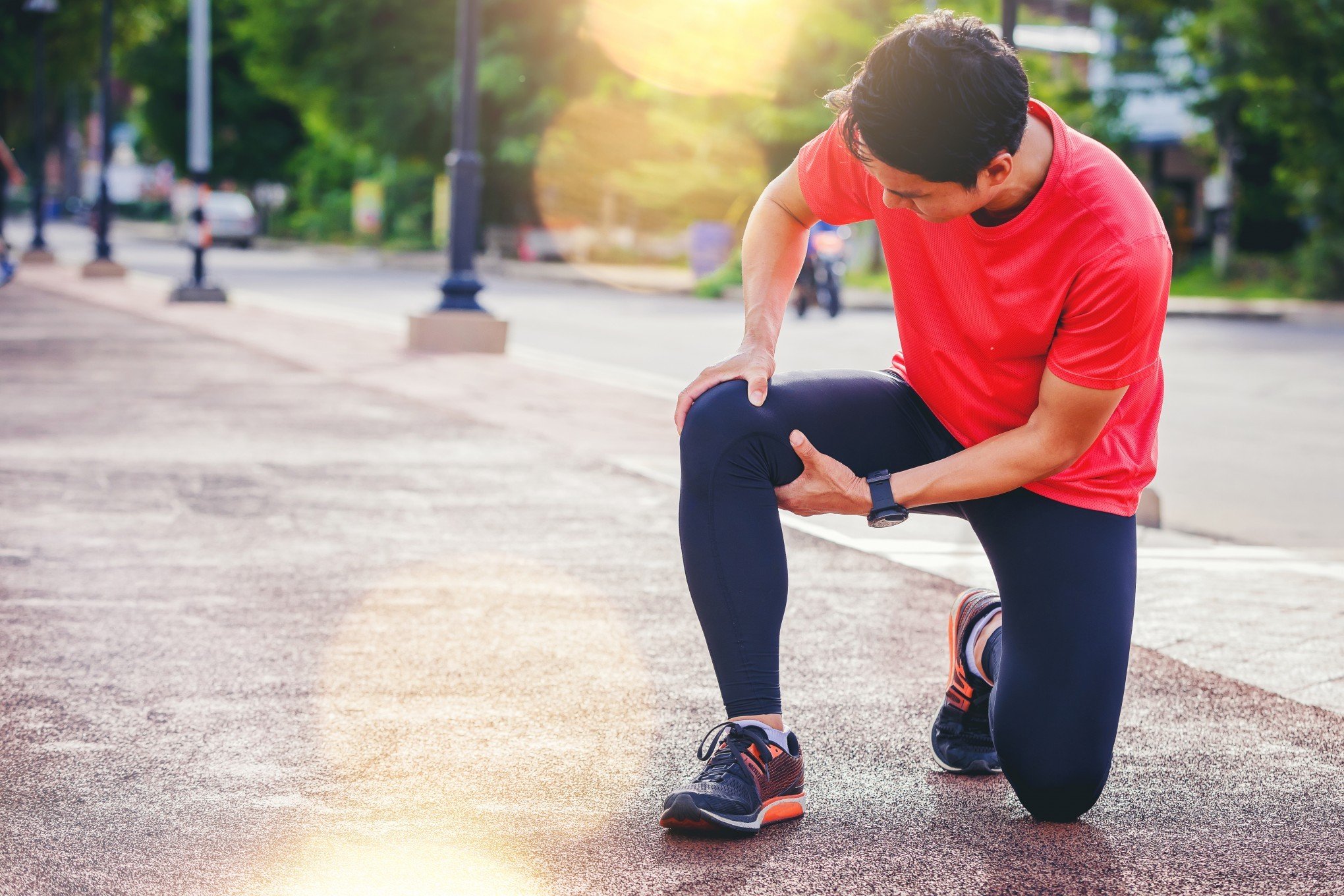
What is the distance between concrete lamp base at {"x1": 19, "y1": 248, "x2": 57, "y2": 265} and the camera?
2803 cm

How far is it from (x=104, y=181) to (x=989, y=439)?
2282 cm

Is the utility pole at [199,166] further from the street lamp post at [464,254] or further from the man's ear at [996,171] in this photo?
the man's ear at [996,171]

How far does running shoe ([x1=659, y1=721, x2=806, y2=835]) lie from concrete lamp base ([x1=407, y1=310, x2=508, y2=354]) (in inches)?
388

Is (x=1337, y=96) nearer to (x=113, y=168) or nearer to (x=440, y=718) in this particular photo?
(x=440, y=718)

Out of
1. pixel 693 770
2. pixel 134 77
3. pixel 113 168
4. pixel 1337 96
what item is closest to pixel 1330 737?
pixel 693 770

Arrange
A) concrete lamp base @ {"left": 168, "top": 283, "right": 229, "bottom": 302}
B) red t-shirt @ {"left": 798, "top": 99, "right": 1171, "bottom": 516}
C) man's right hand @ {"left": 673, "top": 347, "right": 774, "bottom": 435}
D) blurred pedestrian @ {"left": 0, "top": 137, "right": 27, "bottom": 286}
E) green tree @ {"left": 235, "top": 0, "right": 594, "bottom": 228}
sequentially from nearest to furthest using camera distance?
1. red t-shirt @ {"left": 798, "top": 99, "right": 1171, "bottom": 516}
2. man's right hand @ {"left": 673, "top": 347, "right": 774, "bottom": 435}
3. blurred pedestrian @ {"left": 0, "top": 137, "right": 27, "bottom": 286}
4. concrete lamp base @ {"left": 168, "top": 283, "right": 229, "bottom": 302}
5. green tree @ {"left": 235, "top": 0, "right": 594, "bottom": 228}

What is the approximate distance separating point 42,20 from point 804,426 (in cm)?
3200

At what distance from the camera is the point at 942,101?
101 inches

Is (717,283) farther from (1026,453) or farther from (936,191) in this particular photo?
(936,191)

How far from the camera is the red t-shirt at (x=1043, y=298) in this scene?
275 cm

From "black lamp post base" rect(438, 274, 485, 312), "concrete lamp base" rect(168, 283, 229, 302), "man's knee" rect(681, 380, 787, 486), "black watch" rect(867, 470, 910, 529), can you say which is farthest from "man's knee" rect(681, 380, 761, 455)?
"concrete lamp base" rect(168, 283, 229, 302)

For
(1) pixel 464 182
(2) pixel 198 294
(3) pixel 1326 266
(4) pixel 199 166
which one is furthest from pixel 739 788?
(3) pixel 1326 266

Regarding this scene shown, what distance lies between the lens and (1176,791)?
3.22m

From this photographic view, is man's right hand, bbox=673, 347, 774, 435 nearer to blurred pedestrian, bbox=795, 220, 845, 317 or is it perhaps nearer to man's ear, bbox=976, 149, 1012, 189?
man's ear, bbox=976, 149, 1012, 189
